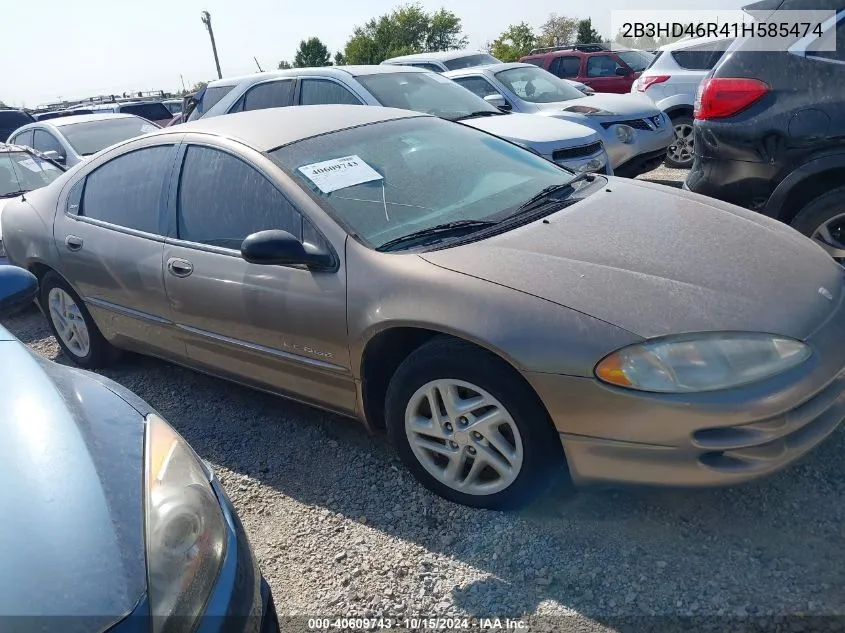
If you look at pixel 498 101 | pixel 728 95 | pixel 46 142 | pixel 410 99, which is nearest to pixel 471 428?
pixel 728 95

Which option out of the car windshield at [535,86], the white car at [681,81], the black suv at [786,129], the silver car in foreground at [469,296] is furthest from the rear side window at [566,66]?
the silver car in foreground at [469,296]

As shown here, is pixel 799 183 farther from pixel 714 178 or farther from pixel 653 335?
pixel 653 335

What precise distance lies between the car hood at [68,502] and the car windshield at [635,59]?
15.4 meters

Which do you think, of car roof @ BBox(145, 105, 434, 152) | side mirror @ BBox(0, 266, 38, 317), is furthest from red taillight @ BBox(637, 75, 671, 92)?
side mirror @ BBox(0, 266, 38, 317)

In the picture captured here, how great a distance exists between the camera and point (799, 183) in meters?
3.81

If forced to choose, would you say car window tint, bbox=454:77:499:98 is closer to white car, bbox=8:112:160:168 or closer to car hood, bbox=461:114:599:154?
car hood, bbox=461:114:599:154

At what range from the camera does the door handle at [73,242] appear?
13.0 feet

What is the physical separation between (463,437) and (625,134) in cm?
560

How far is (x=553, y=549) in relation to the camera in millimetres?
2430

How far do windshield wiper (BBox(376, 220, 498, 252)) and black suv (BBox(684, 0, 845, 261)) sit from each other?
6.21 ft

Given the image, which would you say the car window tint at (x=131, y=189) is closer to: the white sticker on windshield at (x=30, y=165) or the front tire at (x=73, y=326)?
the front tire at (x=73, y=326)

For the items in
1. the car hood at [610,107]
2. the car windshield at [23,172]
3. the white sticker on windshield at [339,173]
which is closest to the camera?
the white sticker on windshield at [339,173]

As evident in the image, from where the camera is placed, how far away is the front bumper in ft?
7.11

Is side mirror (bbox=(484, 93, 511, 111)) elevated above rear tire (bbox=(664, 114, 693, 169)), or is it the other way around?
side mirror (bbox=(484, 93, 511, 111))
